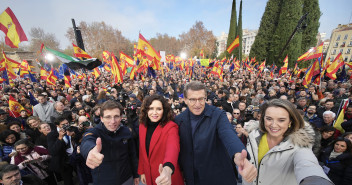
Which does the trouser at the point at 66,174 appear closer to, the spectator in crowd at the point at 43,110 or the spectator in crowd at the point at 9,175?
the spectator in crowd at the point at 9,175

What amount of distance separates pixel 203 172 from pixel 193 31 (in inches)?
1749

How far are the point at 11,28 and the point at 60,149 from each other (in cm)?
485

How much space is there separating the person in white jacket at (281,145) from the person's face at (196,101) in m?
0.66

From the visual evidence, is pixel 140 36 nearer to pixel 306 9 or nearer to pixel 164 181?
pixel 164 181

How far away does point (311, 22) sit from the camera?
73.3 feet

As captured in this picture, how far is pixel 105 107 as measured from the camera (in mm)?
1876

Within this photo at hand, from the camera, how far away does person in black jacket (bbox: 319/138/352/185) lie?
249 centimetres

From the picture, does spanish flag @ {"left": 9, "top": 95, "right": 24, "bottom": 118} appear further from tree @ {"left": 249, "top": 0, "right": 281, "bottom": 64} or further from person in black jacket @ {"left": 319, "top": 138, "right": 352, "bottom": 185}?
tree @ {"left": 249, "top": 0, "right": 281, "bottom": 64}

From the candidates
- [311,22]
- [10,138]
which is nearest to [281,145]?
[10,138]

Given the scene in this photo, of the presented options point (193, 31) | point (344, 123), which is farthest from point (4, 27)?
point (193, 31)

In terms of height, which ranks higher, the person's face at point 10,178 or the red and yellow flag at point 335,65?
the red and yellow flag at point 335,65

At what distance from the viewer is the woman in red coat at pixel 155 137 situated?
172cm

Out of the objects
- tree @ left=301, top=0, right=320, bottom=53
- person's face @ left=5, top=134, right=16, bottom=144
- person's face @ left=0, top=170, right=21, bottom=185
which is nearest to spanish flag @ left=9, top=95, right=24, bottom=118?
person's face @ left=5, top=134, right=16, bottom=144

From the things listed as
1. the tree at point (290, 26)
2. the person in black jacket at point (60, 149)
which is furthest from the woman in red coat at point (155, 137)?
the tree at point (290, 26)
